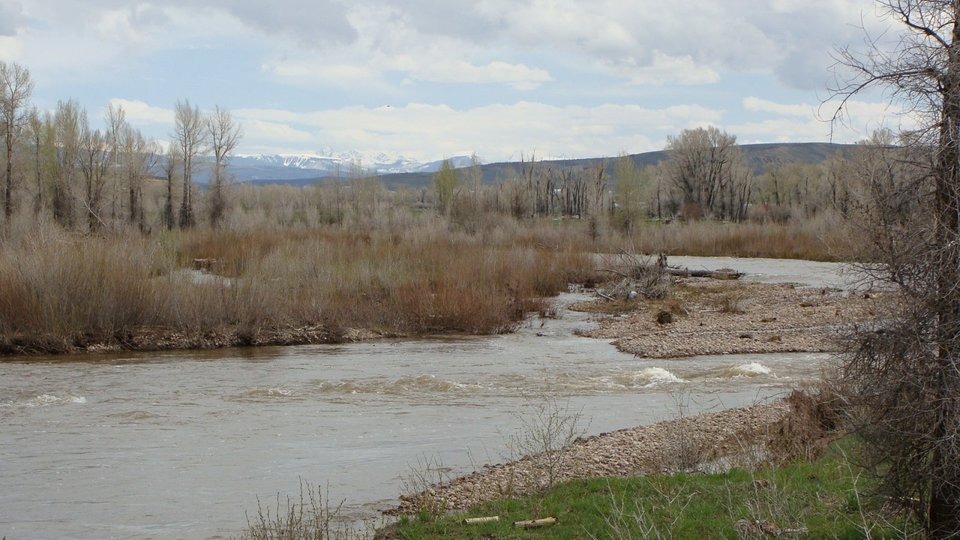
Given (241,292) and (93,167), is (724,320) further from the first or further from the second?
(93,167)

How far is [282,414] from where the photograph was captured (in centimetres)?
1566

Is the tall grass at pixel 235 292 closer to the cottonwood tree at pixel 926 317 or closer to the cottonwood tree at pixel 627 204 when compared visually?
the cottonwood tree at pixel 926 317

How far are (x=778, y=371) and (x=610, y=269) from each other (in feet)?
57.3

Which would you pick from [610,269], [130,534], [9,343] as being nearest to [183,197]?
[610,269]

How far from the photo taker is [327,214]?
78.3m

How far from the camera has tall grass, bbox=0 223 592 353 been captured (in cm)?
2231

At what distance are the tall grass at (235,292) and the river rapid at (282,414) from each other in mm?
1499

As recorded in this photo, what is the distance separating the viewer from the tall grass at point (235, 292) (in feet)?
73.2

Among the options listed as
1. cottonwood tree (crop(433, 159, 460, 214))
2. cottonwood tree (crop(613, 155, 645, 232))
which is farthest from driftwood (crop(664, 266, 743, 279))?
cottonwood tree (crop(433, 159, 460, 214))

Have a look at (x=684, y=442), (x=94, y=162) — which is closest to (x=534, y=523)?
(x=684, y=442)

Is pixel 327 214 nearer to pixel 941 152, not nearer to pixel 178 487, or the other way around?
pixel 178 487

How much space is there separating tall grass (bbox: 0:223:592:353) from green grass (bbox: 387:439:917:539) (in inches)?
636

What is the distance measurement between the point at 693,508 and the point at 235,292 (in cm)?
1849

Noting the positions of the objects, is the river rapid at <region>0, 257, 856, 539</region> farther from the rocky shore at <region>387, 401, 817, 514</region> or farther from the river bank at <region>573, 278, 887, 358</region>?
the river bank at <region>573, 278, 887, 358</region>
